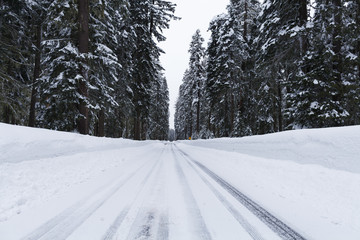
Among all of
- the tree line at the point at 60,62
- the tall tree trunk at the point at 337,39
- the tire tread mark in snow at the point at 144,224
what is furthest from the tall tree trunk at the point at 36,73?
the tall tree trunk at the point at 337,39

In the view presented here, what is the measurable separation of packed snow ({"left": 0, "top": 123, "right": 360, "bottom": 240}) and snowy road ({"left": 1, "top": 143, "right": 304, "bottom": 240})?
1cm

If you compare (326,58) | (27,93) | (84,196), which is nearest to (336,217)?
(84,196)

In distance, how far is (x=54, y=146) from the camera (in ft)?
15.2

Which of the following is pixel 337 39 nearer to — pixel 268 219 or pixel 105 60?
pixel 268 219

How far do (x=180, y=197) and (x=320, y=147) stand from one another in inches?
103

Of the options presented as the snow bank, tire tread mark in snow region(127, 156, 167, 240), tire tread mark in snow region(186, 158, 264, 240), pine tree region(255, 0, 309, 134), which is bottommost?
tire tread mark in snow region(127, 156, 167, 240)

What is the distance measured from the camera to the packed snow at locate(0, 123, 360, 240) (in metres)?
2.07

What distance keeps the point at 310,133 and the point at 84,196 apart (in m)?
4.31

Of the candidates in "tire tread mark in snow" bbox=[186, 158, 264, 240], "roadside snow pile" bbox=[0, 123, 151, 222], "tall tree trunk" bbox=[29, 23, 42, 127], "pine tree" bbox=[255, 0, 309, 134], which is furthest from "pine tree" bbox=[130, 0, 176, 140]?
"tire tread mark in snow" bbox=[186, 158, 264, 240]

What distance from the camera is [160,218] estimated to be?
2.35m

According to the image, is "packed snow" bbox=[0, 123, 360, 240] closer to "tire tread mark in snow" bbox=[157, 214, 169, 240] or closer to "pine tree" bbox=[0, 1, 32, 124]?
"tire tread mark in snow" bbox=[157, 214, 169, 240]

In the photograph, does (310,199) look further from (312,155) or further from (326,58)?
(326,58)

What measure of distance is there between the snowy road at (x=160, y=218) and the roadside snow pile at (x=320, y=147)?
1455 millimetres

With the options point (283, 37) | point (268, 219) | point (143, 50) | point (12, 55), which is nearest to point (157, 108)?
point (143, 50)
